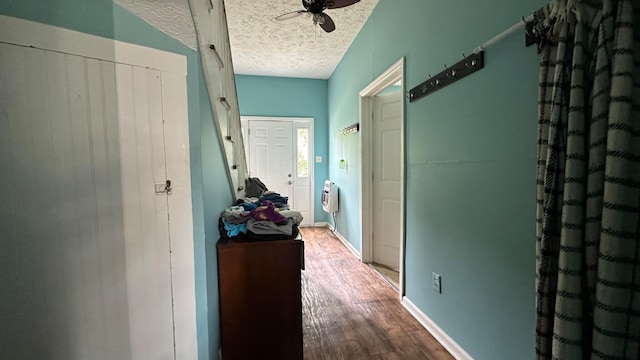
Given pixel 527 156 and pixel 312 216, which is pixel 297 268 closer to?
pixel 527 156

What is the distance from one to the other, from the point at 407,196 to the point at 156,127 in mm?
1878

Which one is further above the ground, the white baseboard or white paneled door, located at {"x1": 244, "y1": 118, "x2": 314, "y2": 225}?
white paneled door, located at {"x1": 244, "y1": 118, "x2": 314, "y2": 225}

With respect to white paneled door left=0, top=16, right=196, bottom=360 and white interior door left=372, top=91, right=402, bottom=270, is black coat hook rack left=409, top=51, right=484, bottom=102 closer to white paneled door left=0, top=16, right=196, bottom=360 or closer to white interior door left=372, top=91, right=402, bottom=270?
white interior door left=372, top=91, right=402, bottom=270

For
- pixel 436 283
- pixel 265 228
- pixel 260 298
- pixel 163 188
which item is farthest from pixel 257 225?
pixel 436 283

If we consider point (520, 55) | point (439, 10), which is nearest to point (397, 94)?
point (439, 10)

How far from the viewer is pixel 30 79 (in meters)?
0.80

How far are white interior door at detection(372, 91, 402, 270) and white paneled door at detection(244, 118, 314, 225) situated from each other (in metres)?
2.21

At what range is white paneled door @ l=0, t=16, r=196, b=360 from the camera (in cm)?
78

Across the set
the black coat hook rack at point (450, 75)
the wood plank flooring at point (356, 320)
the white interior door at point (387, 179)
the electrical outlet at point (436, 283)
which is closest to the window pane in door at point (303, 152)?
the white interior door at point (387, 179)

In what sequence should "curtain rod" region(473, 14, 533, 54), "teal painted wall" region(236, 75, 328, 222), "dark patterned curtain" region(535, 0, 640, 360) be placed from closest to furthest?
"dark patterned curtain" region(535, 0, 640, 360) → "curtain rod" region(473, 14, 533, 54) → "teal painted wall" region(236, 75, 328, 222)

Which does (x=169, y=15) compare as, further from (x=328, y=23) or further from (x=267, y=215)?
(x=328, y=23)

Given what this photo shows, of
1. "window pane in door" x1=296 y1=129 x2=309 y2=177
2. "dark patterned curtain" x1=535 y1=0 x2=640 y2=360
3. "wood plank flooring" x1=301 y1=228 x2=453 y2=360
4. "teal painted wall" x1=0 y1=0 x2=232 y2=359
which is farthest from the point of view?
"window pane in door" x1=296 y1=129 x2=309 y2=177

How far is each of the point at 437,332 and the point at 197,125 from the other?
201 cm

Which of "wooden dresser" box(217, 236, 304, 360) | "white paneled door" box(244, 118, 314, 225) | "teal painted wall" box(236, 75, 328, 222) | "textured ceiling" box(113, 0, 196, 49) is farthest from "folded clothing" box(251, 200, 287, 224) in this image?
"teal painted wall" box(236, 75, 328, 222)
